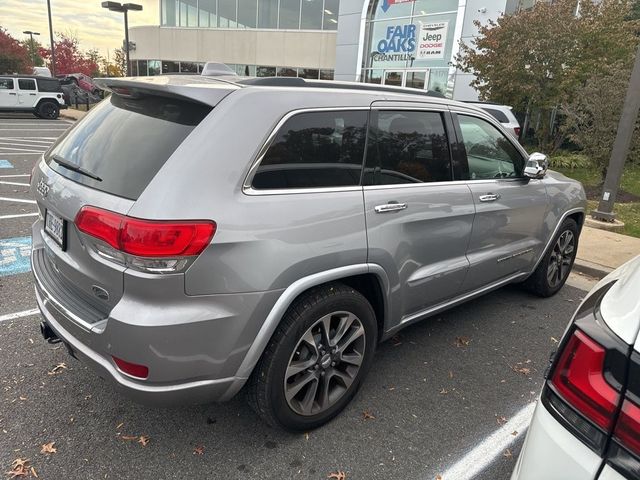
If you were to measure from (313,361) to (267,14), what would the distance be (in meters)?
30.8

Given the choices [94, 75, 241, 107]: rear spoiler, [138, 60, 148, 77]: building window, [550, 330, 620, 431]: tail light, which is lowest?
[550, 330, 620, 431]: tail light

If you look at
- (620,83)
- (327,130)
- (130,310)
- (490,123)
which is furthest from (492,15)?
(130,310)

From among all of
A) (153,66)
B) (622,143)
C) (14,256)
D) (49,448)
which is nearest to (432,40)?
(622,143)

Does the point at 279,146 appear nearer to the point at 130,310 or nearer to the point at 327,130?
the point at 327,130

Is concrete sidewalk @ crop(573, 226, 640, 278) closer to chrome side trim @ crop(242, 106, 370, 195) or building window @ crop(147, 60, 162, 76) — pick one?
chrome side trim @ crop(242, 106, 370, 195)

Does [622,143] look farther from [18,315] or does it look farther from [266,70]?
[266,70]

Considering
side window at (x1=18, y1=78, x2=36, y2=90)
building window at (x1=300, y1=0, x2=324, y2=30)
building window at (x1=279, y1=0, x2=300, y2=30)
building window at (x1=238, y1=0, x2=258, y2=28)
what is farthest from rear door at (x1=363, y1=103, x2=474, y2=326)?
building window at (x1=238, y1=0, x2=258, y2=28)

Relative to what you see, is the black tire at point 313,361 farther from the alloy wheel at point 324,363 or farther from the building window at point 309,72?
the building window at point 309,72

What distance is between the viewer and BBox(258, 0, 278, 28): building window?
2922cm

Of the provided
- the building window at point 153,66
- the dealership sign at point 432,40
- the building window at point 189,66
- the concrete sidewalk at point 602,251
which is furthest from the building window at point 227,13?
the concrete sidewalk at point 602,251

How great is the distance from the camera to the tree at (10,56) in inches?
1475

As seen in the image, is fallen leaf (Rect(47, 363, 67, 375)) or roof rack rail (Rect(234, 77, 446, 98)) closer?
roof rack rail (Rect(234, 77, 446, 98))

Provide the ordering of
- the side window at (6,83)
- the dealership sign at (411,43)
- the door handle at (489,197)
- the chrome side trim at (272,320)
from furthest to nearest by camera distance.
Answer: the side window at (6,83) < the dealership sign at (411,43) < the door handle at (489,197) < the chrome side trim at (272,320)

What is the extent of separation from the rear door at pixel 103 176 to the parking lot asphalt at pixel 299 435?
78 centimetres
